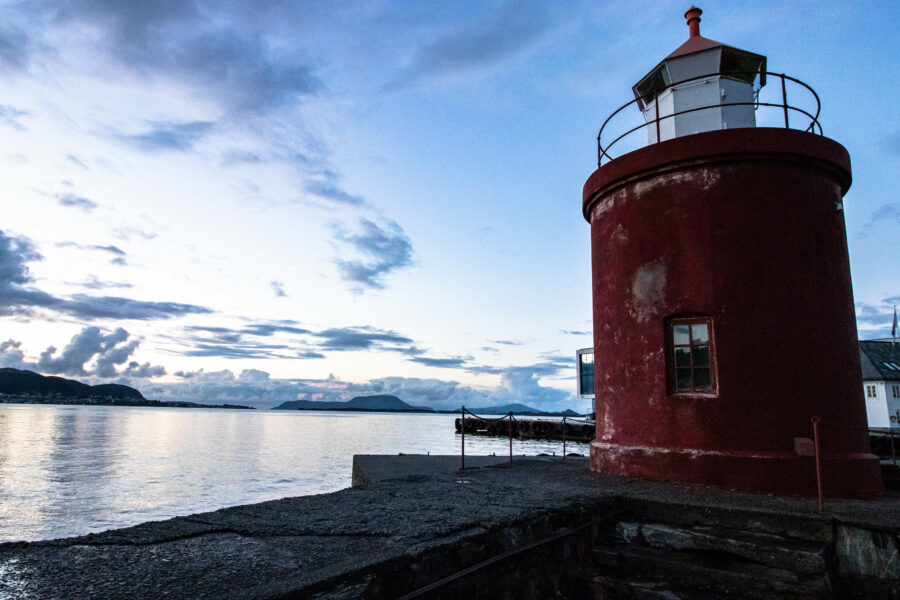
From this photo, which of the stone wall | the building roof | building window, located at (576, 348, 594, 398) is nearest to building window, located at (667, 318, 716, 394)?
the stone wall

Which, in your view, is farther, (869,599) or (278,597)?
(869,599)

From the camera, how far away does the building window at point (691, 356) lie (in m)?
7.07

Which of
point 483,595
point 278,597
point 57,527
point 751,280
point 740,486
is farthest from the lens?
point 57,527

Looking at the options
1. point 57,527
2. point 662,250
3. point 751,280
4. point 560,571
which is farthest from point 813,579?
point 57,527

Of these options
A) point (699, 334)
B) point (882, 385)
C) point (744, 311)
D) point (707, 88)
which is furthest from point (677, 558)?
point (882, 385)

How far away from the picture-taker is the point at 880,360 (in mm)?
41562

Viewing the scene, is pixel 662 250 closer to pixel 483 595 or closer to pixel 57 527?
pixel 483 595

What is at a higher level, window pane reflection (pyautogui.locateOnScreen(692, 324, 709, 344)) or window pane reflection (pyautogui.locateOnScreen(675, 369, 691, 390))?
window pane reflection (pyautogui.locateOnScreen(692, 324, 709, 344))

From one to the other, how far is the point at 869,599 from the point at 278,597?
498 centimetres

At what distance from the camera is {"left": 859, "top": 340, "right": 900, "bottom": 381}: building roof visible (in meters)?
40.3

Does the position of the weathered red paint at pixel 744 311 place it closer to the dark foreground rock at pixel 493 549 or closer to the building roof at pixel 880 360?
the dark foreground rock at pixel 493 549

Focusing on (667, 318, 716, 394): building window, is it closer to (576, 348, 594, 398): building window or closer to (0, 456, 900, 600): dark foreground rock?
(0, 456, 900, 600): dark foreground rock

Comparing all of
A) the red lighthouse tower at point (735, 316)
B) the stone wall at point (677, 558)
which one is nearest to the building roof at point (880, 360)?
the red lighthouse tower at point (735, 316)

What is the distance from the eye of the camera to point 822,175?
7.30m
